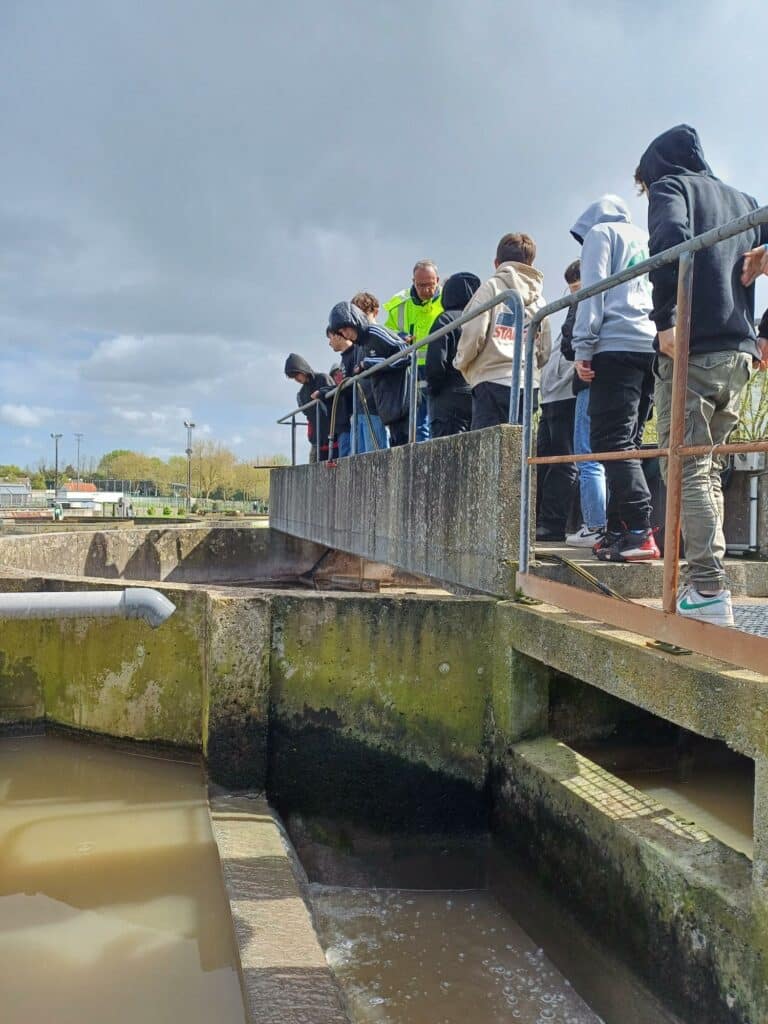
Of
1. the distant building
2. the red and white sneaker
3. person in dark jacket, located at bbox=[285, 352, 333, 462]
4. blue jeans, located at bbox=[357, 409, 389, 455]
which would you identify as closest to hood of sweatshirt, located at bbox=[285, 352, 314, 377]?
person in dark jacket, located at bbox=[285, 352, 333, 462]

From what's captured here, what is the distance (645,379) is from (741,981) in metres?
3.21

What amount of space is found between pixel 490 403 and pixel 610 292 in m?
1.14

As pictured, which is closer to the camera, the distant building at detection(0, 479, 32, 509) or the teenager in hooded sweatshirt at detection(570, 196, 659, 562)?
the teenager in hooded sweatshirt at detection(570, 196, 659, 562)

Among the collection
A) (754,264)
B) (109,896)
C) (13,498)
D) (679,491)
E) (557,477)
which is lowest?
(109,896)

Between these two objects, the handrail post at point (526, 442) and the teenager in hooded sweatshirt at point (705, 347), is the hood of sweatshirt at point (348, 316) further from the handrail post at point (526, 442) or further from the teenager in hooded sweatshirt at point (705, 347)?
the teenager in hooded sweatshirt at point (705, 347)

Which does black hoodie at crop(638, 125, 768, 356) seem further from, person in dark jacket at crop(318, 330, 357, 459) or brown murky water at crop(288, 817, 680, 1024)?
person in dark jacket at crop(318, 330, 357, 459)

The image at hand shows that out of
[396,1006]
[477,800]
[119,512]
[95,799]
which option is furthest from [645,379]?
[119,512]

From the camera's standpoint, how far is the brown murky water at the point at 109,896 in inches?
96.2

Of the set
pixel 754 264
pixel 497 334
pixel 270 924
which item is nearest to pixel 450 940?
pixel 270 924

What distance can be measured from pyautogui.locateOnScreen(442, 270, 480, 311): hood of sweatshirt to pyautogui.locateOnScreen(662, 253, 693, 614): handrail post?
309 centimetres

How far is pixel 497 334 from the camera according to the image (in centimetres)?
502

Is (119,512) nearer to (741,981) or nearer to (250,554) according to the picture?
(250,554)

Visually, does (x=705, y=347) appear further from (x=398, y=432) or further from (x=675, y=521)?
(x=398, y=432)

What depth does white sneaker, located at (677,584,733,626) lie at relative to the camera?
2949 mm
